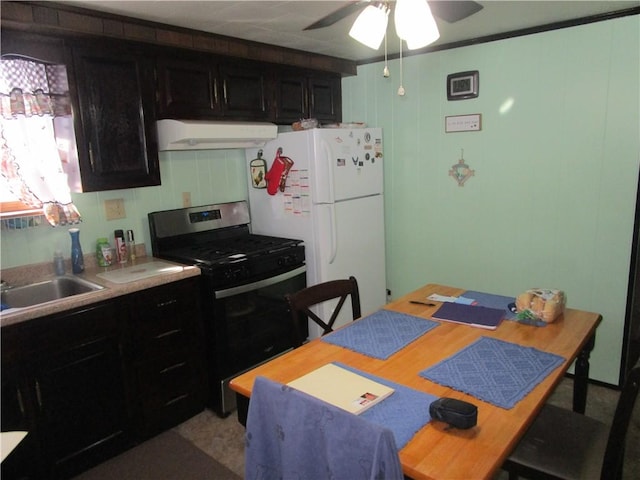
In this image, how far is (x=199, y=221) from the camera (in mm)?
3078

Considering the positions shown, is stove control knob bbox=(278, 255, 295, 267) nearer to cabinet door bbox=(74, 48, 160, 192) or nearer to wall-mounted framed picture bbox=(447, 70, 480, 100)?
cabinet door bbox=(74, 48, 160, 192)

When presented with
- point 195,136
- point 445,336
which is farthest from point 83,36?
point 445,336

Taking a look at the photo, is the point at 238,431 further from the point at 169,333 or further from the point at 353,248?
the point at 353,248

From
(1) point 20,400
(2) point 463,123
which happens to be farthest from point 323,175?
(1) point 20,400

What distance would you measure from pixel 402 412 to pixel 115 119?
207 cm

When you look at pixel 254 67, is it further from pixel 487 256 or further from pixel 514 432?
pixel 514 432

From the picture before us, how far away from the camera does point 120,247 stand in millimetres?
2668

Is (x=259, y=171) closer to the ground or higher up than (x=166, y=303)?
higher up

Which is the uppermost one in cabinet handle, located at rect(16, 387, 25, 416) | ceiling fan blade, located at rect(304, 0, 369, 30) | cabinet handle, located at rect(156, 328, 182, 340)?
ceiling fan blade, located at rect(304, 0, 369, 30)

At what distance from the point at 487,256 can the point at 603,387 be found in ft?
3.50

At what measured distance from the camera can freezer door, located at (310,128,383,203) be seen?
2.96m

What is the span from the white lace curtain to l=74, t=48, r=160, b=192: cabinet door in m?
0.09

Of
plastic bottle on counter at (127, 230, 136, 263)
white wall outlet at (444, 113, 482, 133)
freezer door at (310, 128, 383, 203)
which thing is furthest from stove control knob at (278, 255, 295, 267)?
white wall outlet at (444, 113, 482, 133)

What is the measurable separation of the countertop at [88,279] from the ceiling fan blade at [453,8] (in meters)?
1.71
